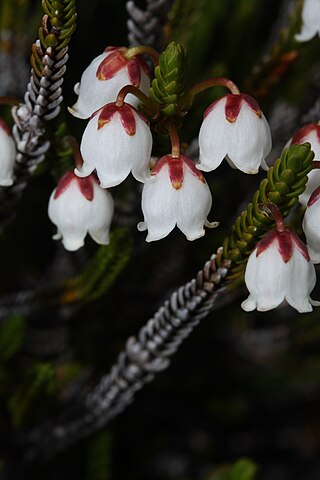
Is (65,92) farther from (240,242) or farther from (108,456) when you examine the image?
(240,242)

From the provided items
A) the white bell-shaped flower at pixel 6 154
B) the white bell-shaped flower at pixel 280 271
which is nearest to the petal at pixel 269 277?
the white bell-shaped flower at pixel 280 271

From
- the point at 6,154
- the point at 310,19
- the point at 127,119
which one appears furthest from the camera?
the point at 310,19

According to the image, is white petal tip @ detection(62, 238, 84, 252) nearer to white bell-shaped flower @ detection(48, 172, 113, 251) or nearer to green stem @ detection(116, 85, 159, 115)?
white bell-shaped flower @ detection(48, 172, 113, 251)

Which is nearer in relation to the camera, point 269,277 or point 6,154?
point 269,277

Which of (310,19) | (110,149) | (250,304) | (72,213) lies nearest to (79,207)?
(72,213)

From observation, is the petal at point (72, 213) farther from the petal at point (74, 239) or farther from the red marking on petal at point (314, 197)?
the red marking on petal at point (314, 197)

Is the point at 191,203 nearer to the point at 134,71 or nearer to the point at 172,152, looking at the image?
the point at 172,152
